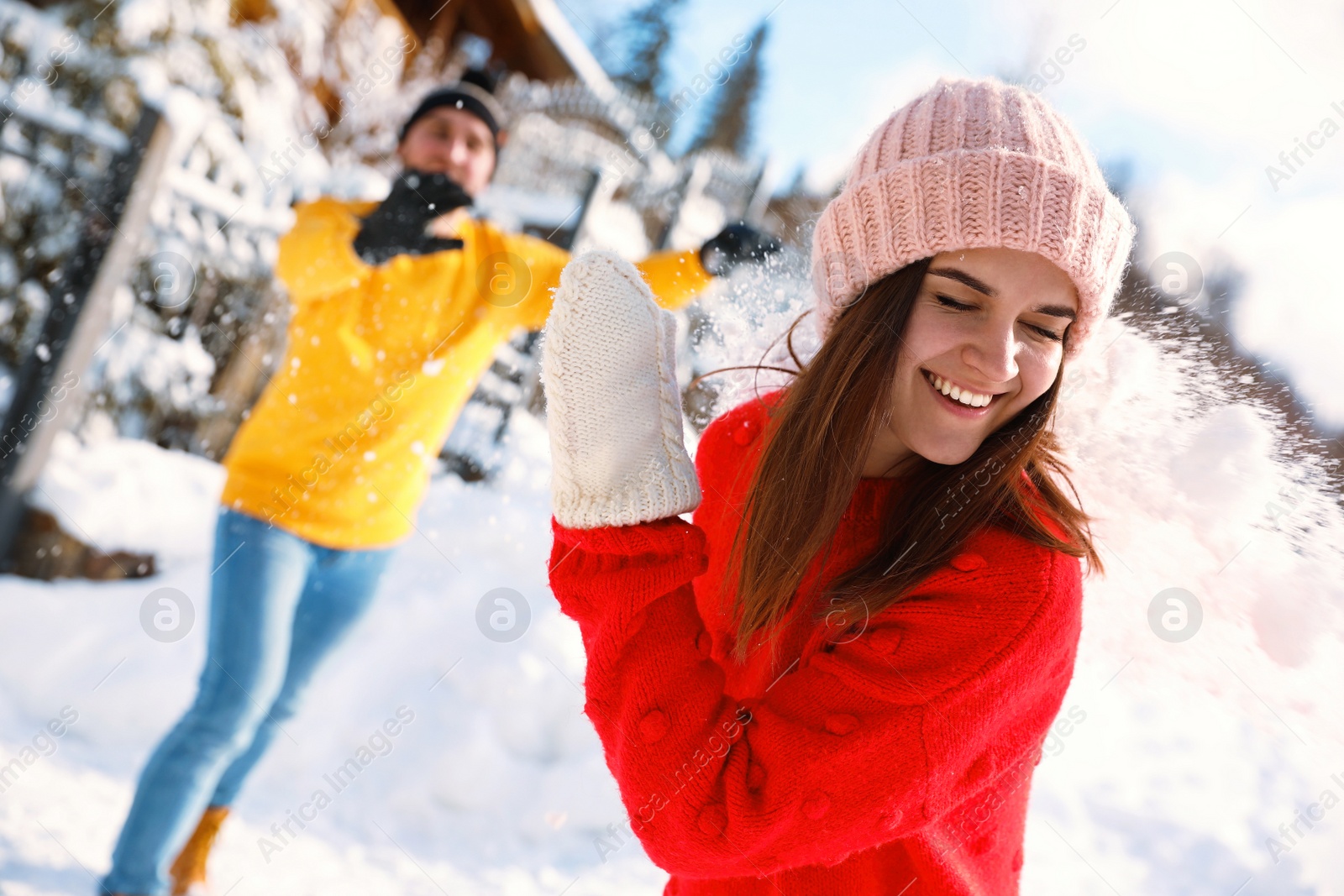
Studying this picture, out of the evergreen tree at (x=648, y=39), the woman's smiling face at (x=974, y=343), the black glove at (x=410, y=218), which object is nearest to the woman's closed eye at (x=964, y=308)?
the woman's smiling face at (x=974, y=343)

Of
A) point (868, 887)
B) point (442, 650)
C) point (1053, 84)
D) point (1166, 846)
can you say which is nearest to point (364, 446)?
point (442, 650)

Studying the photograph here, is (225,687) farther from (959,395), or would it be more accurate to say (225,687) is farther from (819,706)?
(959,395)

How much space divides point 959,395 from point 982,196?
239 mm

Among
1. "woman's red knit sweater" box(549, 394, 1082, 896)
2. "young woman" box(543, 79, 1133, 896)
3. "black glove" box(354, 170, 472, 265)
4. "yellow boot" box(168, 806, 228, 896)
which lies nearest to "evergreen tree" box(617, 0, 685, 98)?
"black glove" box(354, 170, 472, 265)

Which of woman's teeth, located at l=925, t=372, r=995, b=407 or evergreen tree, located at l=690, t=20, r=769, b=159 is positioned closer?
woman's teeth, located at l=925, t=372, r=995, b=407

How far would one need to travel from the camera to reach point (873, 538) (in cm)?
107

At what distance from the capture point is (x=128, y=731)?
244 centimetres

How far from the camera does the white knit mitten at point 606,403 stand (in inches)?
32.6

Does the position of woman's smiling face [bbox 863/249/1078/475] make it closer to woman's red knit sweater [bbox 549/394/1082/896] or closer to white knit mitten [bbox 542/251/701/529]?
woman's red knit sweater [bbox 549/394/1082/896]

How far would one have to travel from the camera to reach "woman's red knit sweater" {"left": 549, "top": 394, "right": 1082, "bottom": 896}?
79 cm

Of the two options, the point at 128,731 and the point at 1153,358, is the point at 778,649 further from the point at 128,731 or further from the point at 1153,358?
the point at 128,731

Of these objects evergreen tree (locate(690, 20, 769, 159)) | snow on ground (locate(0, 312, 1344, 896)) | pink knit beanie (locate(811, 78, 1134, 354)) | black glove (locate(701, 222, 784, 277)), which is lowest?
evergreen tree (locate(690, 20, 769, 159))

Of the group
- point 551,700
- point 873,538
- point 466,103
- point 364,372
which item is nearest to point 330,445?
point 364,372

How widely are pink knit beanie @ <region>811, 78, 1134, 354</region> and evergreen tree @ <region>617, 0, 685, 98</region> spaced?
53.0ft
